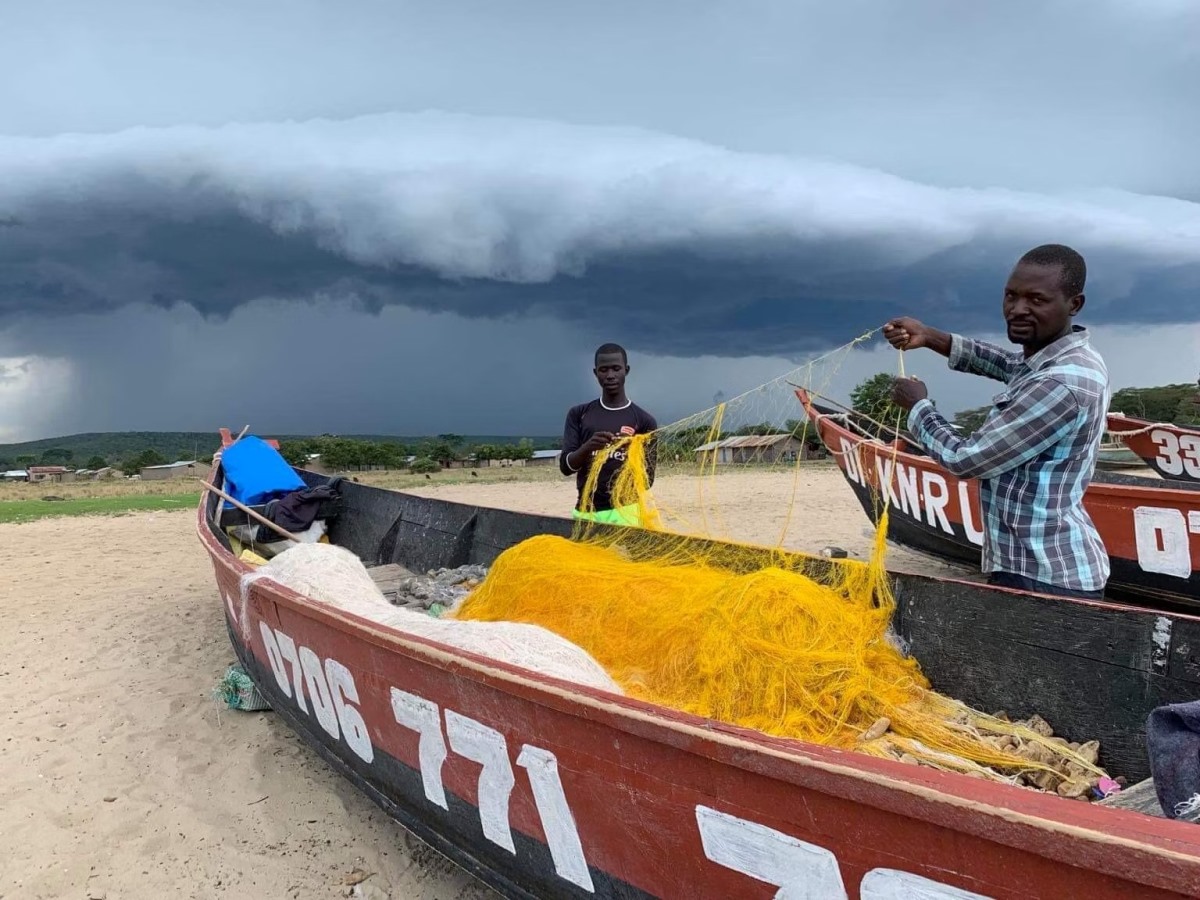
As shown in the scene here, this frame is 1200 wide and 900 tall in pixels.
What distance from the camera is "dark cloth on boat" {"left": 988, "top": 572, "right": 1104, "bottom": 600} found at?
284cm

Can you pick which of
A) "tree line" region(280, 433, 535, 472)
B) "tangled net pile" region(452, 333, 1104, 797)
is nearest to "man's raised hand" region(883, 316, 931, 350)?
"tangled net pile" region(452, 333, 1104, 797)

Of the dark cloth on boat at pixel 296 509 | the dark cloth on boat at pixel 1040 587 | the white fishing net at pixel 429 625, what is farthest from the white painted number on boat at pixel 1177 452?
the dark cloth on boat at pixel 296 509

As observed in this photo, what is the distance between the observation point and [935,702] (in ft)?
10.5

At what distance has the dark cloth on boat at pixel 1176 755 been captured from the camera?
1.62 m

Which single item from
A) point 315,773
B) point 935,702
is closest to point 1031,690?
point 935,702

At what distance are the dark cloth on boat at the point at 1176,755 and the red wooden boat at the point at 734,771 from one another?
1.33 feet

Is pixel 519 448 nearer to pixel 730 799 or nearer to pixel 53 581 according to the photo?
pixel 53 581

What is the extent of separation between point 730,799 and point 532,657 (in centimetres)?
109

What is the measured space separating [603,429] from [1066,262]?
2.92 meters

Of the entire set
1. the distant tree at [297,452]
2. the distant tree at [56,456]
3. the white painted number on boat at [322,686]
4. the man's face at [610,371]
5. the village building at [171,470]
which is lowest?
the distant tree at [56,456]

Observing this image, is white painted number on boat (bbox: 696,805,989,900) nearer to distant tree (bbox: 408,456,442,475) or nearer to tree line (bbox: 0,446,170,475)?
distant tree (bbox: 408,456,442,475)

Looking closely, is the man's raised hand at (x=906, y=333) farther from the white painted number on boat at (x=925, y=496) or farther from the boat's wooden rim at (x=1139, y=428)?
the boat's wooden rim at (x=1139, y=428)

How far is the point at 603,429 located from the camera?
5.01m

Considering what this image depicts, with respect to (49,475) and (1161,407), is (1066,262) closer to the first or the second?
(1161,407)
